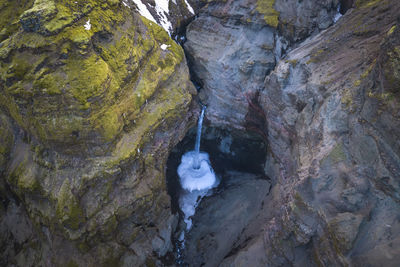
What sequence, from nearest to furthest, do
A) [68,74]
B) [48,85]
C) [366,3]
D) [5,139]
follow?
[48,85] < [68,74] < [5,139] < [366,3]

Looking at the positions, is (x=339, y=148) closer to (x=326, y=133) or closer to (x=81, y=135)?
(x=326, y=133)

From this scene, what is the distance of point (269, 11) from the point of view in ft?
46.4

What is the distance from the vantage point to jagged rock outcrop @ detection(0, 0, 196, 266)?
861cm

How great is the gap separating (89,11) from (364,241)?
39.4 feet

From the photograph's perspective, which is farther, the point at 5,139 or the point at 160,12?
the point at 160,12

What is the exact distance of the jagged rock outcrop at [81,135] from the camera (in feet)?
28.2

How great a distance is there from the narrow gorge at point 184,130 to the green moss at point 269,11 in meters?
0.07

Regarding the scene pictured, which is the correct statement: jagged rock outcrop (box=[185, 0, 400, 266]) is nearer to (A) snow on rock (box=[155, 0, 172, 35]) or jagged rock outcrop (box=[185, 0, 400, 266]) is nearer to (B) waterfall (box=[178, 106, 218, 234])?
(B) waterfall (box=[178, 106, 218, 234])

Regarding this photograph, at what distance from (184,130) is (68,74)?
21.9 feet

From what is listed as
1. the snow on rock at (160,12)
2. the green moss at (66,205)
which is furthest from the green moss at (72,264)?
the snow on rock at (160,12)

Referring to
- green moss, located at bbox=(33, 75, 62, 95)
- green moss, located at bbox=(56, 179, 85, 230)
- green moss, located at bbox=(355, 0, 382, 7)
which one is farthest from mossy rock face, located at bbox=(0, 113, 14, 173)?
green moss, located at bbox=(355, 0, 382, 7)

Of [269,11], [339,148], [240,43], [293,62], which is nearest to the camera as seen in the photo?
[339,148]

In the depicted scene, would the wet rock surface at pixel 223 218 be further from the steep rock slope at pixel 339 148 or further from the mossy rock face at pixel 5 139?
the mossy rock face at pixel 5 139

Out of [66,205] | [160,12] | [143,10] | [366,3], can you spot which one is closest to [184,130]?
[66,205]
